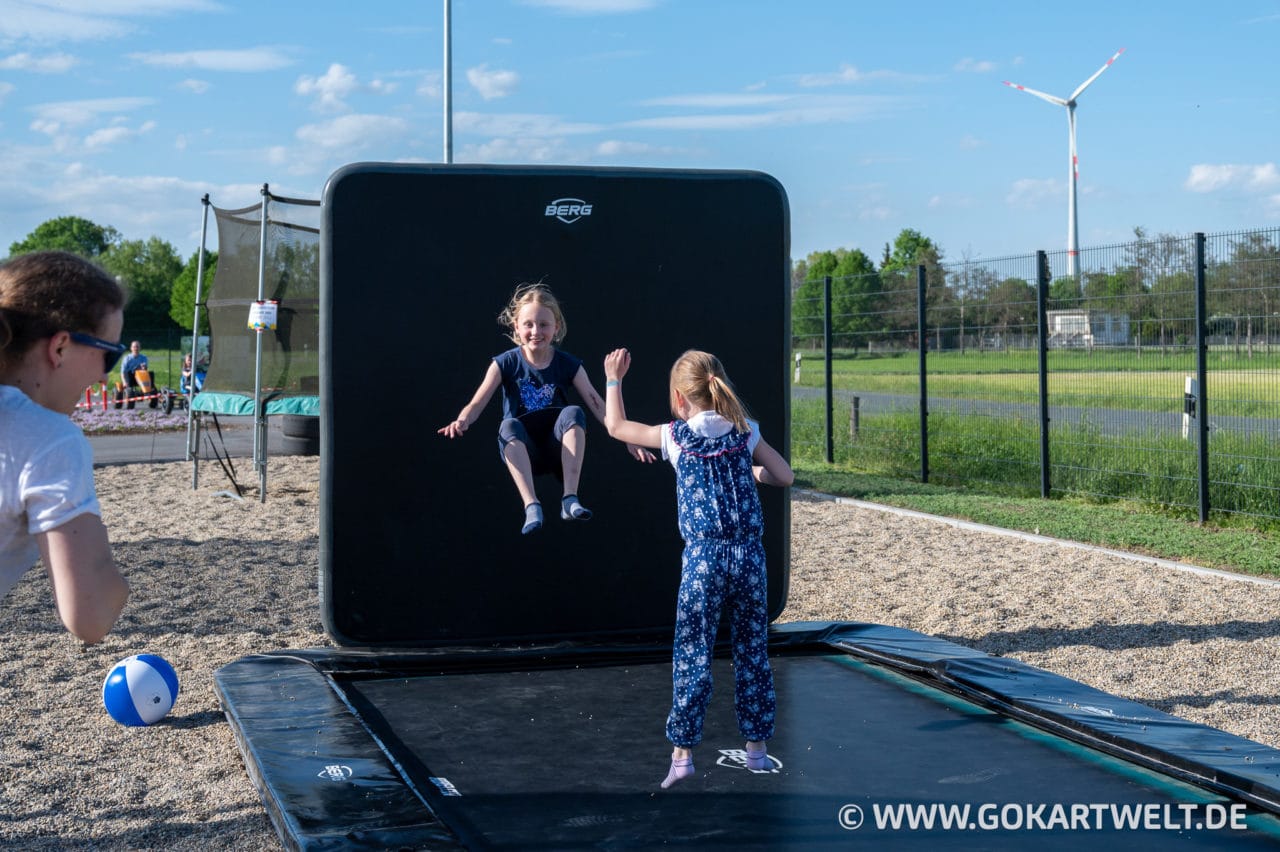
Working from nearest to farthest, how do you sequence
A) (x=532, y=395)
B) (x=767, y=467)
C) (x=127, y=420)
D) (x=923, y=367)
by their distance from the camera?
(x=767, y=467), (x=532, y=395), (x=923, y=367), (x=127, y=420)

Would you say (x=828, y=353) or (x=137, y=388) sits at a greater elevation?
(x=828, y=353)

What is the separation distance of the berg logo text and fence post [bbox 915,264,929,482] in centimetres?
742

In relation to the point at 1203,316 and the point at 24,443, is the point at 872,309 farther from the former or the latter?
the point at 24,443

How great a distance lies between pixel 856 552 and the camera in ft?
29.3

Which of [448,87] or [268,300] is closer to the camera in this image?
[268,300]

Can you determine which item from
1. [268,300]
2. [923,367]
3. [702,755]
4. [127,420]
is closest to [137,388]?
[127,420]

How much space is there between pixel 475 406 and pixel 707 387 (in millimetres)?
2032

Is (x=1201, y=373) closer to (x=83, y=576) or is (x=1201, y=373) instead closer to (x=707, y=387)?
(x=707, y=387)

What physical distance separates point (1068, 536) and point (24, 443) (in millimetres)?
8254

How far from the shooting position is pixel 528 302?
580cm

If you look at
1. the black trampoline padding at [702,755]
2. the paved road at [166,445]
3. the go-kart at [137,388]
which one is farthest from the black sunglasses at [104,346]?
the go-kart at [137,388]

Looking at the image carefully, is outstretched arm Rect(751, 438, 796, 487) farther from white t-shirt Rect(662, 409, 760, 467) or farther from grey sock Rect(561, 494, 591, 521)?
grey sock Rect(561, 494, 591, 521)

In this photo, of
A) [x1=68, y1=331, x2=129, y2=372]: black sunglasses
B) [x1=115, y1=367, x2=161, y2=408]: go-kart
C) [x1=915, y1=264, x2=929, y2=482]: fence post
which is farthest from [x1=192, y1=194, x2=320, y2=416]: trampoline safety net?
[x1=115, y1=367, x2=161, y2=408]: go-kart

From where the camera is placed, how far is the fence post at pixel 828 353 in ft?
46.3
